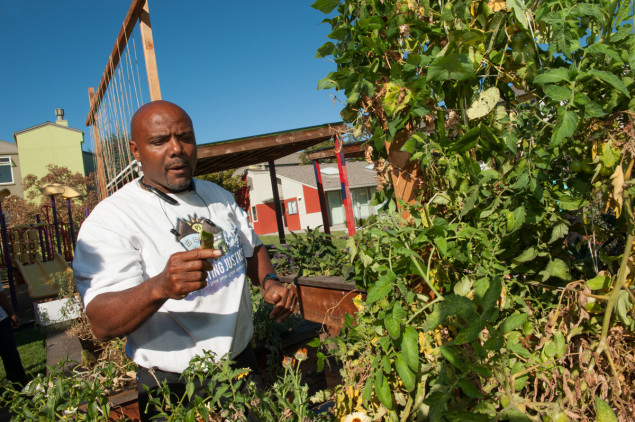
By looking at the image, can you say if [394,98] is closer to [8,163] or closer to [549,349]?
[549,349]

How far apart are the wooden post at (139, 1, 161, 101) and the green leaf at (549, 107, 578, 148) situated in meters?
3.54

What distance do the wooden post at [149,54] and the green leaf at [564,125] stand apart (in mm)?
3544

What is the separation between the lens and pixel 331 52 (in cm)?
136

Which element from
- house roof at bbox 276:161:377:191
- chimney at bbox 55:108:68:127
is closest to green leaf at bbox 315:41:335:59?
house roof at bbox 276:161:377:191

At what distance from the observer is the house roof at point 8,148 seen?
33.0 meters

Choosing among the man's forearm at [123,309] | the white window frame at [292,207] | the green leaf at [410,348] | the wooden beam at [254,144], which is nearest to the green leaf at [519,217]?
the green leaf at [410,348]

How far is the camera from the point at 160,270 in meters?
1.83

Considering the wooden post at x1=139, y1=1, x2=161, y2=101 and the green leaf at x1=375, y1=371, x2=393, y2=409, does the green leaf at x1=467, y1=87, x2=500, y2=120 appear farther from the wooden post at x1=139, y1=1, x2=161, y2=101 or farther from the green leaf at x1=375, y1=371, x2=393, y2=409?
the wooden post at x1=139, y1=1, x2=161, y2=101

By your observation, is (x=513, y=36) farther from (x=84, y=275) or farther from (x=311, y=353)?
(x=311, y=353)

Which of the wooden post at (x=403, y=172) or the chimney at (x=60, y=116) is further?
the chimney at (x=60, y=116)

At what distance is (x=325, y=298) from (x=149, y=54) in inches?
103

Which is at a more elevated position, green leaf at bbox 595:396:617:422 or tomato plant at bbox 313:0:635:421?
tomato plant at bbox 313:0:635:421

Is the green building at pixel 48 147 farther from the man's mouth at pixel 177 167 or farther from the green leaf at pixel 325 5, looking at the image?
the green leaf at pixel 325 5

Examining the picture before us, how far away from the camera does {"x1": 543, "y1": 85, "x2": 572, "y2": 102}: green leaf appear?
91 cm
